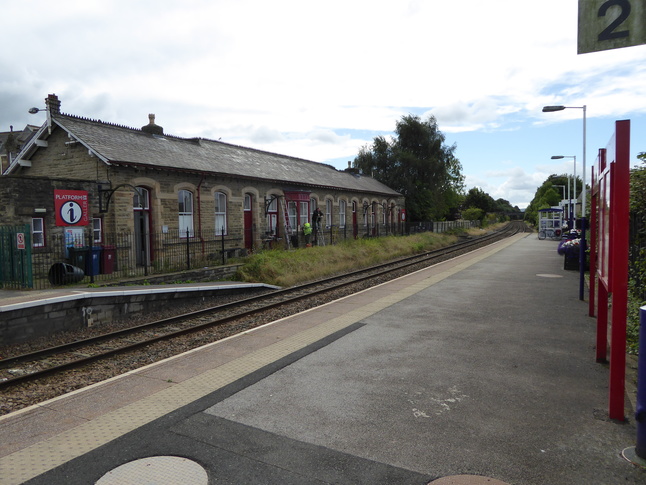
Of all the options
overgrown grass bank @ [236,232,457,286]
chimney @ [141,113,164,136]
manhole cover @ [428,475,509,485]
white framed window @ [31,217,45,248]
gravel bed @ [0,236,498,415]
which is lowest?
gravel bed @ [0,236,498,415]

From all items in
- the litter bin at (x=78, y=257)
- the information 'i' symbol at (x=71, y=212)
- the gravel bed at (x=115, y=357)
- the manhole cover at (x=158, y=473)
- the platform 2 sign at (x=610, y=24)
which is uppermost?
the platform 2 sign at (x=610, y=24)

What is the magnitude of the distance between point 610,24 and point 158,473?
616 cm

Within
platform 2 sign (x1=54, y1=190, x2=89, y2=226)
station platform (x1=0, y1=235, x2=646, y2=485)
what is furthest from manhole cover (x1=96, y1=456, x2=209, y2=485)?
platform 2 sign (x1=54, y1=190, x2=89, y2=226)

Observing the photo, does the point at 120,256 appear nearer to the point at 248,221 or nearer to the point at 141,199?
the point at 141,199

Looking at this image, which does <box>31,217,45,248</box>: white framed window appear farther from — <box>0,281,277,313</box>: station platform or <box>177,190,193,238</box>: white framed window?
<box>177,190,193,238</box>: white framed window

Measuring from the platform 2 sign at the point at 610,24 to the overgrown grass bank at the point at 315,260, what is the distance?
1219 cm

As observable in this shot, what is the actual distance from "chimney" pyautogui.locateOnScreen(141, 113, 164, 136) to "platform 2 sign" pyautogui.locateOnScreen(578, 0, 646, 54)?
66.8 feet

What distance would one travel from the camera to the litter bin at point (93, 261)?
547 inches

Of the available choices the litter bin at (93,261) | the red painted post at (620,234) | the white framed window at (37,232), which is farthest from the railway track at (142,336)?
the red painted post at (620,234)

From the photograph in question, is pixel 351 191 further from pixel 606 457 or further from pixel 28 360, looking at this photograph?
pixel 606 457

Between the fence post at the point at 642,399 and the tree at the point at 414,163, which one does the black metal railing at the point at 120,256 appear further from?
the tree at the point at 414,163

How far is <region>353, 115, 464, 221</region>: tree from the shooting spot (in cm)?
4816

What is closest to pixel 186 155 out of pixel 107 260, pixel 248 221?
pixel 248 221

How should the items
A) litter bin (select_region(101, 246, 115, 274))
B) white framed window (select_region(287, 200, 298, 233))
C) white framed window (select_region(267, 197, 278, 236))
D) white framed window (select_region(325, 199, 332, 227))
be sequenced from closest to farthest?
litter bin (select_region(101, 246, 115, 274)), white framed window (select_region(267, 197, 278, 236)), white framed window (select_region(287, 200, 298, 233)), white framed window (select_region(325, 199, 332, 227))
